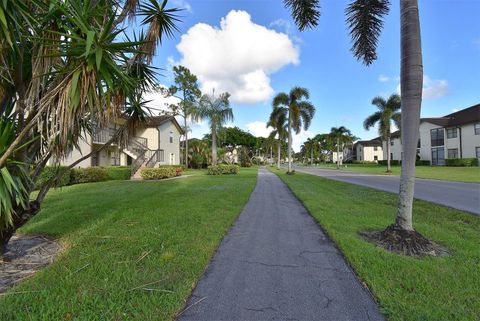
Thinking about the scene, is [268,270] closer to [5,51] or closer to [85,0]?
[85,0]

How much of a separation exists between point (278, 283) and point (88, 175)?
18717 mm

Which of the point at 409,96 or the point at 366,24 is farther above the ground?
the point at 366,24

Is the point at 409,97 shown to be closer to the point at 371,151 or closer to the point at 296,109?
the point at 296,109

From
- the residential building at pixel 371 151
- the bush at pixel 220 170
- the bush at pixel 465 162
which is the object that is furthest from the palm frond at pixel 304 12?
the residential building at pixel 371 151

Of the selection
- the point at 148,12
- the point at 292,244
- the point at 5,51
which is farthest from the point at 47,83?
the point at 292,244

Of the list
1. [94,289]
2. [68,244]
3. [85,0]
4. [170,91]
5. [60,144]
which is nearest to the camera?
[94,289]

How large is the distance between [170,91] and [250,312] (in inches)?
1605

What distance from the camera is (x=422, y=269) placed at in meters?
3.89

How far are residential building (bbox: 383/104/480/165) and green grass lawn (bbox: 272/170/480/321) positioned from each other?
132 feet

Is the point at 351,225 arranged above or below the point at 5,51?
below

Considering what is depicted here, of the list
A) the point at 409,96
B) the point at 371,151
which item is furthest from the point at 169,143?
the point at 371,151

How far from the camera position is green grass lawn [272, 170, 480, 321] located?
291 centimetres

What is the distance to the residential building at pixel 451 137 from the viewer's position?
38188 millimetres

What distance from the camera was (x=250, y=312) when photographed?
115 inches
